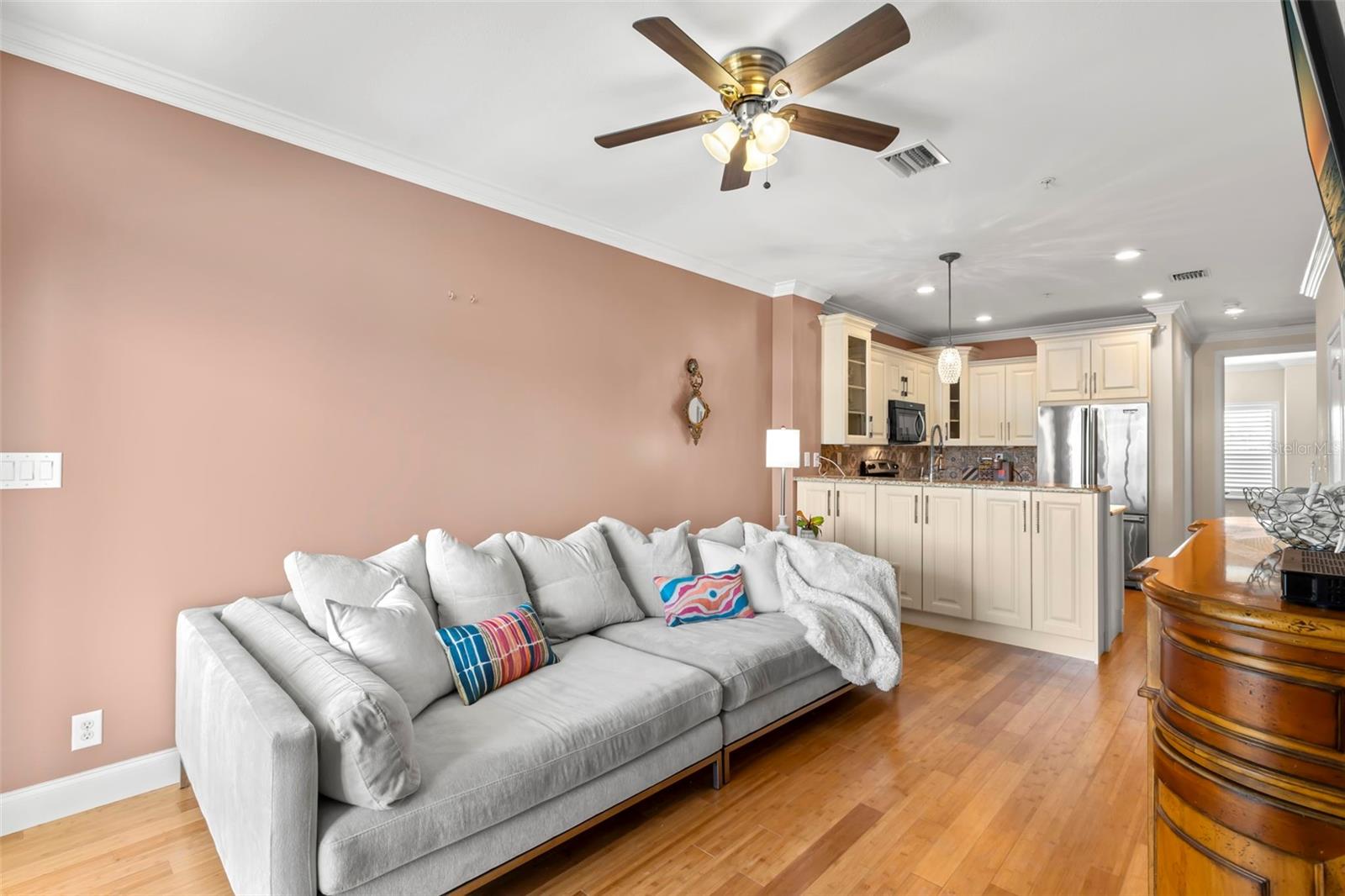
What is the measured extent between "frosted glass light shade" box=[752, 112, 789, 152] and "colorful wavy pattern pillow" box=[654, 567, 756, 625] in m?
1.99

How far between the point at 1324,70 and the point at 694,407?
366 centimetres

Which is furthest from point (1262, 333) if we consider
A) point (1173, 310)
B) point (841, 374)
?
point (841, 374)

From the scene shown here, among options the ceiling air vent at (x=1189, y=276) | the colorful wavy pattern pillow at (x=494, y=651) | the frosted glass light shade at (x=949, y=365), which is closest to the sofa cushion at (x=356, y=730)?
the colorful wavy pattern pillow at (x=494, y=651)

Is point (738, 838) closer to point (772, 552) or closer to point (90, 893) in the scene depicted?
point (772, 552)

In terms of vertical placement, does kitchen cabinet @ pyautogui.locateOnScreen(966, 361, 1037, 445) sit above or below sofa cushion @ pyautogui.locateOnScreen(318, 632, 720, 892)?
above

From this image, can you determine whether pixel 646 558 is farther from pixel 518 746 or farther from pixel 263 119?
pixel 263 119

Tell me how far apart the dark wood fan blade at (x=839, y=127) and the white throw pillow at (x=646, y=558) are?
2053 mm

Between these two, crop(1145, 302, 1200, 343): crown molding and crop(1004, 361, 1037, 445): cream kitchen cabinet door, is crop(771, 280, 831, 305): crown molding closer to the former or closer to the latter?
crop(1004, 361, 1037, 445): cream kitchen cabinet door

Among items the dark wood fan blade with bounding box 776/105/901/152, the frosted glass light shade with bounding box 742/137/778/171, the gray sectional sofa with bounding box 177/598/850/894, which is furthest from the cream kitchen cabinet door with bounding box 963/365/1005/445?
the frosted glass light shade with bounding box 742/137/778/171

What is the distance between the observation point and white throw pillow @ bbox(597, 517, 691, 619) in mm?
3324

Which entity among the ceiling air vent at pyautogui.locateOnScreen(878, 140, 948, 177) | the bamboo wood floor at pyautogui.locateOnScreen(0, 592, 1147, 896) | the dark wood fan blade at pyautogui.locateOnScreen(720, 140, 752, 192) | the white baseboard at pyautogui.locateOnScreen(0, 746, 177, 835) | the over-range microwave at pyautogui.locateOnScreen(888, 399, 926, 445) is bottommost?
the bamboo wood floor at pyautogui.locateOnScreen(0, 592, 1147, 896)

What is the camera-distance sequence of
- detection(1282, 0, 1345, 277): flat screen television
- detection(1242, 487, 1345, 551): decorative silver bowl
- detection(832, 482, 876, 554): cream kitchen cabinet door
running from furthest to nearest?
detection(832, 482, 876, 554): cream kitchen cabinet door
detection(1242, 487, 1345, 551): decorative silver bowl
detection(1282, 0, 1345, 277): flat screen television

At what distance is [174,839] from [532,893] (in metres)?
1.25

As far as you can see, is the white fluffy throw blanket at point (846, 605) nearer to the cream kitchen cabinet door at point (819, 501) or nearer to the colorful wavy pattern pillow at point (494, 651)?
the colorful wavy pattern pillow at point (494, 651)
